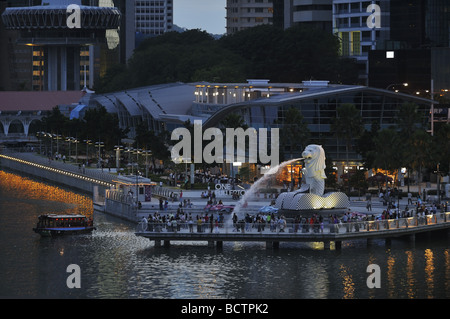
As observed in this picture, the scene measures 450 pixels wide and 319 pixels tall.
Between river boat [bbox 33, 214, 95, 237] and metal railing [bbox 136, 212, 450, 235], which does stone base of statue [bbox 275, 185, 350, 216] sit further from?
river boat [bbox 33, 214, 95, 237]

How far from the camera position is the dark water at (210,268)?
86875mm

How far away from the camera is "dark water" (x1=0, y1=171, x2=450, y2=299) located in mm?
86875

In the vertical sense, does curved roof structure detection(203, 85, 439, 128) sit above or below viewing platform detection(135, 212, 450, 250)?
above

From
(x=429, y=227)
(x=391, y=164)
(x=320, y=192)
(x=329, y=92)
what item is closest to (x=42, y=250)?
(x=320, y=192)

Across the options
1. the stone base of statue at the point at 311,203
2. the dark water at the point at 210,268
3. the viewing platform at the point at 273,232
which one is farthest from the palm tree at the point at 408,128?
the viewing platform at the point at 273,232

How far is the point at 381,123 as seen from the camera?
522ft

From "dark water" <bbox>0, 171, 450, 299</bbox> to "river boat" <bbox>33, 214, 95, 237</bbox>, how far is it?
4.00 ft

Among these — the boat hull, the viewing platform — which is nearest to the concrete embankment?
the boat hull

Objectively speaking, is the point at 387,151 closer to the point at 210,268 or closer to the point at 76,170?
the point at 210,268

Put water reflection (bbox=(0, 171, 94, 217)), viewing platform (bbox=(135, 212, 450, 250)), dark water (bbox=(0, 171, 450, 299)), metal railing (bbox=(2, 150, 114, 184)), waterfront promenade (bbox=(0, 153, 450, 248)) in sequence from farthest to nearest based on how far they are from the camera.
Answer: metal railing (bbox=(2, 150, 114, 184)) < water reflection (bbox=(0, 171, 94, 217)) < waterfront promenade (bbox=(0, 153, 450, 248)) < viewing platform (bbox=(135, 212, 450, 250)) < dark water (bbox=(0, 171, 450, 299))

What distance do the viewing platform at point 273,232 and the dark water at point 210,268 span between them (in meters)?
0.99

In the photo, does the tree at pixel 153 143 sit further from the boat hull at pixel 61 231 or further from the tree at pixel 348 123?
the boat hull at pixel 61 231

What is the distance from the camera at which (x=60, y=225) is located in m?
114
